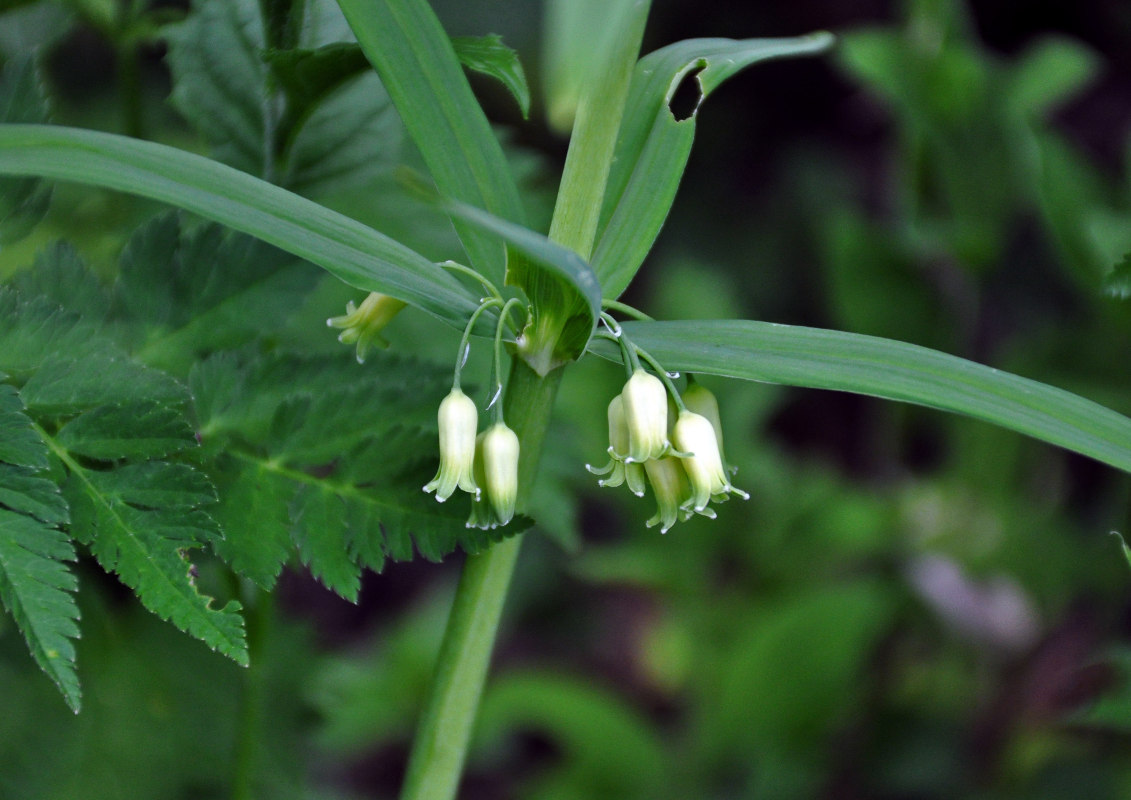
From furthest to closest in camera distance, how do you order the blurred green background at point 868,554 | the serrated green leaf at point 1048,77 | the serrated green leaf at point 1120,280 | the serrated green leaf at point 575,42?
the serrated green leaf at point 1048,77
the blurred green background at point 868,554
the serrated green leaf at point 1120,280
the serrated green leaf at point 575,42

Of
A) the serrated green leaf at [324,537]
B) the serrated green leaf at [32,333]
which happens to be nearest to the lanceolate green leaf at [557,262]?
the serrated green leaf at [324,537]

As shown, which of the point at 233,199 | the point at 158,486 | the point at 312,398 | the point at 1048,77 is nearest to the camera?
the point at 233,199

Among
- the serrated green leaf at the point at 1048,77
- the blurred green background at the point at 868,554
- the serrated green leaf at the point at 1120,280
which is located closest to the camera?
the serrated green leaf at the point at 1120,280

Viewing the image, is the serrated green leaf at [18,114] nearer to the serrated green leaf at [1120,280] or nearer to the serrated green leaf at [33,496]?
the serrated green leaf at [33,496]

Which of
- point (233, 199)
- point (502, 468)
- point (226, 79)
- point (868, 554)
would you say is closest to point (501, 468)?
point (502, 468)

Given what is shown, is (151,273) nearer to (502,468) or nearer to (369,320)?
(369,320)

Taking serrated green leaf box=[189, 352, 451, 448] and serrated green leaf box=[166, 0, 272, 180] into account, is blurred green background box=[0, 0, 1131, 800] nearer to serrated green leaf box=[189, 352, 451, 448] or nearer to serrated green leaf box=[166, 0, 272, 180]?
serrated green leaf box=[166, 0, 272, 180]
